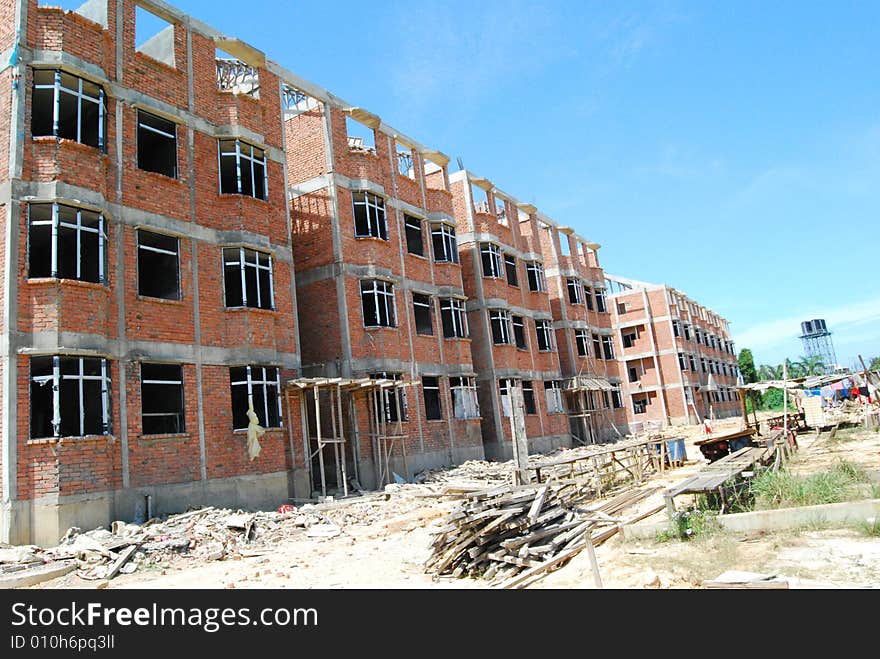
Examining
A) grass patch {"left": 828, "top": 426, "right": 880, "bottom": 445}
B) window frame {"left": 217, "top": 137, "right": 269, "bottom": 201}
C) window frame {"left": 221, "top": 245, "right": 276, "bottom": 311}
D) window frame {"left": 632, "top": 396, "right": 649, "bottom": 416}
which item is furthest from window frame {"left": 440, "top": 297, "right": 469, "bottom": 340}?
window frame {"left": 632, "top": 396, "right": 649, "bottom": 416}

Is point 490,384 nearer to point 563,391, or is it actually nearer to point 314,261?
point 563,391

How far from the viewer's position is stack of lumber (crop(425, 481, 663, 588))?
8938 millimetres

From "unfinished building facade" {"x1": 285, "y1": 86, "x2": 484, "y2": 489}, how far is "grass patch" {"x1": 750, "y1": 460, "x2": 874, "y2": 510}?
36.4 ft

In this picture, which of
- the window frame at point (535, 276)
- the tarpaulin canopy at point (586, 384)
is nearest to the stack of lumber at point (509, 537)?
the window frame at point (535, 276)

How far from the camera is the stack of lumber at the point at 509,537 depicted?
894 centimetres

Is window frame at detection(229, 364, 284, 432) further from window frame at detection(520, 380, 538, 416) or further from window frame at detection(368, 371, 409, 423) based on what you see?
window frame at detection(520, 380, 538, 416)

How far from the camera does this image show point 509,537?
9.32 meters

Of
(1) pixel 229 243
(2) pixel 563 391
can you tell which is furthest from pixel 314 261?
(2) pixel 563 391

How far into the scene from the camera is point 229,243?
17.1 m

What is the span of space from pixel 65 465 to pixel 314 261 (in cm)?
1062

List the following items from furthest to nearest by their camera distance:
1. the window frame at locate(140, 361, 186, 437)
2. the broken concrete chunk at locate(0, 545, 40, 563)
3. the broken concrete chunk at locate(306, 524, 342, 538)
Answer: the window frame at locate(140, 361, 186, 437) < the broken concrete chunk at locate(306, 524, 342, 538) < the broken concrete chunk at locate(0, 545, 40, 563)

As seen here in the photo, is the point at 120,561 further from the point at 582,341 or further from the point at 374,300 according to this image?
the point at 582,341

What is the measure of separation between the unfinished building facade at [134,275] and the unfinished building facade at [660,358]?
1418 inches

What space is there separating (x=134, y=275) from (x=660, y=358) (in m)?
41.9
